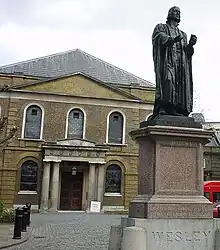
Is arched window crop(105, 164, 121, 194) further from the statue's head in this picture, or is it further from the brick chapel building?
the statue's head

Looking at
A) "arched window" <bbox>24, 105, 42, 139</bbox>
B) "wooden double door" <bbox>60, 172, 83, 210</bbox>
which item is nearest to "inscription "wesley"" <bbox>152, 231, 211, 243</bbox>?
"wooden double door" <bbox>60, 172, 83, 210</bbox>

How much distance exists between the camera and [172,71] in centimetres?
773

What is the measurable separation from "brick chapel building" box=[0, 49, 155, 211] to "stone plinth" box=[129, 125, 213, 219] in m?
22.8

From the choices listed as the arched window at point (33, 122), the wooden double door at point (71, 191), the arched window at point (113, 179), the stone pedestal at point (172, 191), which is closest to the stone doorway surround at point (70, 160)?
the wooden double door at point (71, 191)

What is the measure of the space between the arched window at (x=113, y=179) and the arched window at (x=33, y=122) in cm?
615

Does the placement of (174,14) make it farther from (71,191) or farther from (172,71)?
Answer: (71,191)

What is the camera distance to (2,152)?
99.2 feet

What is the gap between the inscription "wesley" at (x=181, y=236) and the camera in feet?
21.3

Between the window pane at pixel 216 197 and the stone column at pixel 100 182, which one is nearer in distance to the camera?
the window pane at pixel 216 197

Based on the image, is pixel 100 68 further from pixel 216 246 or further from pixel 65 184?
pixel 216 246

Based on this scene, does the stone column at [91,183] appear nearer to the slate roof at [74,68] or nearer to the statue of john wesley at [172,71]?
the slate roof at [74,68]

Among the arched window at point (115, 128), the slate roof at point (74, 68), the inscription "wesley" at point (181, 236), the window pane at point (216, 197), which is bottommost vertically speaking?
the inscription "wesley" at point (181, 236)

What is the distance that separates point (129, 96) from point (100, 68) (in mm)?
5985

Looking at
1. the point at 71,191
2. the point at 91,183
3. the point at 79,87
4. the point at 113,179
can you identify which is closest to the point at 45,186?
the point at 71,191
